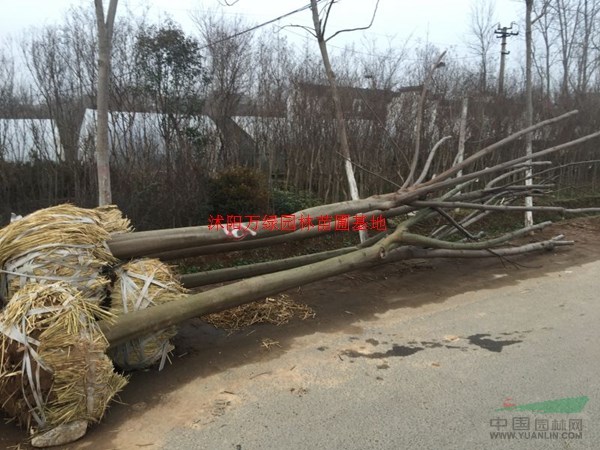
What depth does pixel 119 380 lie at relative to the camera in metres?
3.25

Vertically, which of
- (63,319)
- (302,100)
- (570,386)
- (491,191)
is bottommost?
(570,386)

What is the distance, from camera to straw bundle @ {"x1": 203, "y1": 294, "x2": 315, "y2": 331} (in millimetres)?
5082

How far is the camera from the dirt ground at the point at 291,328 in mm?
3170

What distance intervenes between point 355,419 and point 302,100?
340 inches

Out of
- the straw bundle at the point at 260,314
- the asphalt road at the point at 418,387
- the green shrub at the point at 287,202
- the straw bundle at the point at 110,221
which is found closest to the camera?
the asphalt road at the point at 418,387

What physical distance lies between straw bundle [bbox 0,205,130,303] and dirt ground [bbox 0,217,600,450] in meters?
0.91

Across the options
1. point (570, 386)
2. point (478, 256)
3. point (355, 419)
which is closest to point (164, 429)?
point (355, 419)

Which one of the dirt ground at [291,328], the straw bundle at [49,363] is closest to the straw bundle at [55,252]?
the straw bundle at [49,363]

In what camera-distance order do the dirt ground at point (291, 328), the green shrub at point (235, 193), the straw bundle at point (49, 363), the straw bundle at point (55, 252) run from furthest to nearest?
the green shrub at point (235, 193)
the straw bundle at point (55, 252)
the dirt ground at point (291, 328)
the straw bundle at point (49, 363)

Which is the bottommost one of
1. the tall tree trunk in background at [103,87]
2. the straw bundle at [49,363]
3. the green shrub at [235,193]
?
the straw bundle at [49,363]

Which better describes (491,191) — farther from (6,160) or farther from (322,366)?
(6,160)

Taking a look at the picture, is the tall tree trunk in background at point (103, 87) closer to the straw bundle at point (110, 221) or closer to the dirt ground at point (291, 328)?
the straw bundle at point (110, 221)

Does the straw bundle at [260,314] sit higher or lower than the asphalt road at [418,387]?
higher

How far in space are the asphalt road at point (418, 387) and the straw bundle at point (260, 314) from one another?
1.98 feet
